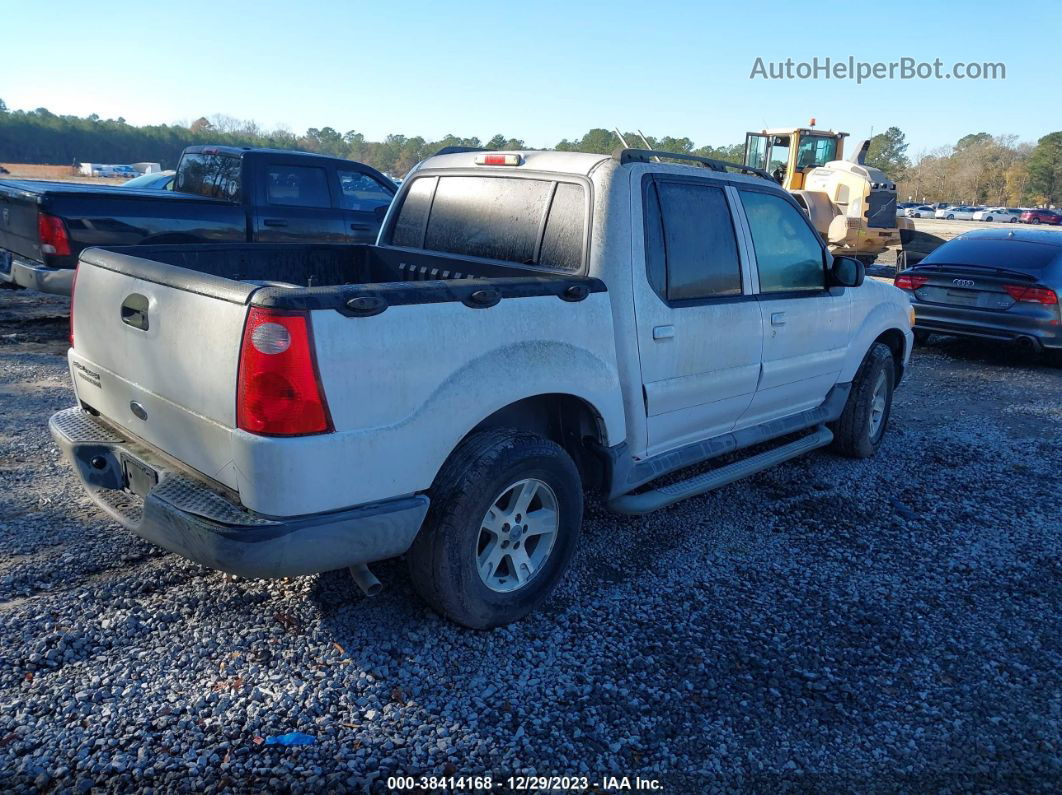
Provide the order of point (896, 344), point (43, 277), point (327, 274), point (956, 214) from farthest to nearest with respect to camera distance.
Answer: point (956, 214) → point (43, 277) → point (896, 344) → point (327, 274)

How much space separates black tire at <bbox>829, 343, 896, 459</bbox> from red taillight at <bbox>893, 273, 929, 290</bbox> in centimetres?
465

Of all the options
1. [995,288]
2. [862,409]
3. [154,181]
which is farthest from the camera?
[154,181]

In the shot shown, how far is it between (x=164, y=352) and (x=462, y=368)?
109cm

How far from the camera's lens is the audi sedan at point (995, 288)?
9008 mm

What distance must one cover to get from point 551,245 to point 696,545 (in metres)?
1.77

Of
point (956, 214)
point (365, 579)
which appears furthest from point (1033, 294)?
point (956, 214)

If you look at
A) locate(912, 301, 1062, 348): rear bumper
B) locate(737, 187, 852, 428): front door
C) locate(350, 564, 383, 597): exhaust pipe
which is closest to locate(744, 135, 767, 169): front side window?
locate(912, 301, 1062, 348): rear bumper

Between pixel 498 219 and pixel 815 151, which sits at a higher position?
pixel 815 151

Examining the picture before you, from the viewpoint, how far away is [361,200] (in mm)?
9695

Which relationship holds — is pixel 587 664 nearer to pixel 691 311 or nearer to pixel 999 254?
pixel 691 311

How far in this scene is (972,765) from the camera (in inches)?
110

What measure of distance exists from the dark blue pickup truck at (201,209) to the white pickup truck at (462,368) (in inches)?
161

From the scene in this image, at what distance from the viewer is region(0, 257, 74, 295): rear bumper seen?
727 centimetres

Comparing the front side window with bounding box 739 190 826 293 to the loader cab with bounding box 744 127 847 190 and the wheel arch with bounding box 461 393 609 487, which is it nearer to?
the wheel arch with bounding box 461 393 609 487
